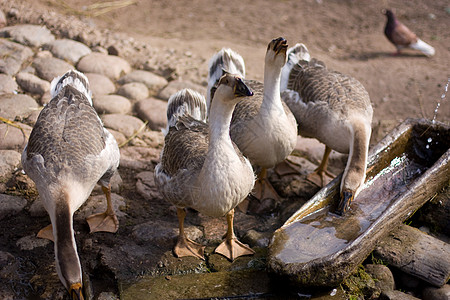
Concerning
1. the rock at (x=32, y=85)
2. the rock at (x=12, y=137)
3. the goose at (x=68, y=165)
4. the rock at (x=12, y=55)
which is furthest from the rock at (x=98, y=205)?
the rock at (x=12, y=55)

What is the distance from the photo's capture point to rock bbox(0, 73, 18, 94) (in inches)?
236

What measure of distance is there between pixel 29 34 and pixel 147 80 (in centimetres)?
191

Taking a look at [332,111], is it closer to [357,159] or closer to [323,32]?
[357,159]

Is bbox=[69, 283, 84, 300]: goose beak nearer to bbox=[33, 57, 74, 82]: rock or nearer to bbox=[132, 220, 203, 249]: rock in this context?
bbox=[132, 220, 203, 249]: rock

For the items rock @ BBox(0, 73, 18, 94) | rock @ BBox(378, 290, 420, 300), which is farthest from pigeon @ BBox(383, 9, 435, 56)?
rock @ BBox(0, 73, 18, 94)

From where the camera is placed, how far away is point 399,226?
451 cm

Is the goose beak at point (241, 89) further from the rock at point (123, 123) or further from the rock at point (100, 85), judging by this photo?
the rock at point (100, 85)

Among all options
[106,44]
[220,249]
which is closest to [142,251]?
[220,249]

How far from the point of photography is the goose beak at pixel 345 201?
14.5 ft

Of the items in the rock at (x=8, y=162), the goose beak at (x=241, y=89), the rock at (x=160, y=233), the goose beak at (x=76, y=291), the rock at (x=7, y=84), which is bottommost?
the rock at (x=160, y=233)

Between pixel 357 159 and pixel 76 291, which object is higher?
pixel 357 159

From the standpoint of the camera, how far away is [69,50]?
6.92m

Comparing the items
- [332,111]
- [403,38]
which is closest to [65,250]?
[332,111]

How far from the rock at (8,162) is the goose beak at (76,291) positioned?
6.99ft
